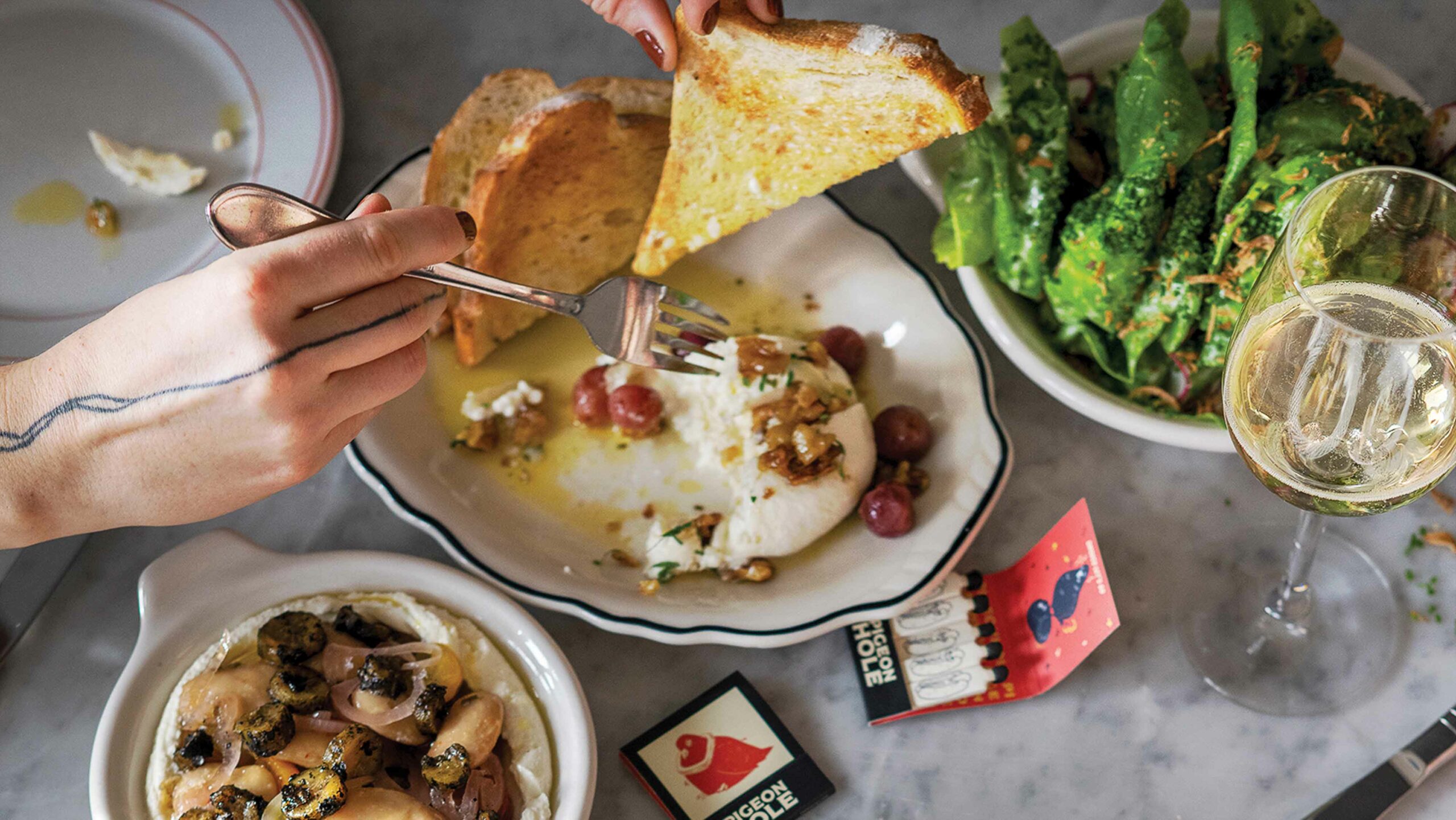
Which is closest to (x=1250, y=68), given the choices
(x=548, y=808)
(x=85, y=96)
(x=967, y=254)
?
(x=967, y=254)

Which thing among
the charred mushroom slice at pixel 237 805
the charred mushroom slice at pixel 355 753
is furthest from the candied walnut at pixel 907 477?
the charred mushroom slice at pixel 237 805

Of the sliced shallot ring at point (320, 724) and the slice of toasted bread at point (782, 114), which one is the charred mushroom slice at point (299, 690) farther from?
the slice of toasted bread at point (782, 114)

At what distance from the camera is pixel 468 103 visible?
66.9 inches

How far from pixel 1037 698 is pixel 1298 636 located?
1.25ft

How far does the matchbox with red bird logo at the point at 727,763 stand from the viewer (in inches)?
51.9

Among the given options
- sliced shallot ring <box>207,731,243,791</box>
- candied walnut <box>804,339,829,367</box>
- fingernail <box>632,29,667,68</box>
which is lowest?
sliced shallot ring <box>207,731,243,791</box>

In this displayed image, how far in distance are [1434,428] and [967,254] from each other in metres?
0.64

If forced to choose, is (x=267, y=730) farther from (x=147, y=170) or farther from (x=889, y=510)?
(x=147, y=170)

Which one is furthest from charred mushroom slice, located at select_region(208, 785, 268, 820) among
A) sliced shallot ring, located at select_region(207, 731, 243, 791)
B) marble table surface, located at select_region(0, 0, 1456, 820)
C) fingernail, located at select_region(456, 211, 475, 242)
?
fingernail, located at select_region(456, 211, 475, 242)

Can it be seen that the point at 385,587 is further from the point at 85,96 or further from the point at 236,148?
the point at 85,96

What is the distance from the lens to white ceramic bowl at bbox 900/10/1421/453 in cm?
139

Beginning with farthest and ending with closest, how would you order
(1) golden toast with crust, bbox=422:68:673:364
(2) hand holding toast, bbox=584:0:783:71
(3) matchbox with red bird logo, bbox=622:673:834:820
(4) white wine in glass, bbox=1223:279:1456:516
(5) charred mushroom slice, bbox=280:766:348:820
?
1. (1) golden toast with crust, bbox=422:68:673:364
2. (2) hand holding toast, bbox=584:0:783:71
3. (3) matchbox with red bird logo, bbox=622:673:834:820
4. (5) charred mushroom slice, bbox=280:766:348:820
5. (4) white wine in glass, bbox=1223:279:1456:516

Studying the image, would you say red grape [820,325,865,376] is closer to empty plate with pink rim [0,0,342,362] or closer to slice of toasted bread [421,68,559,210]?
slice of toasted bread [421,68,559,210]

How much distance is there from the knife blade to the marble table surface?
81 mm
